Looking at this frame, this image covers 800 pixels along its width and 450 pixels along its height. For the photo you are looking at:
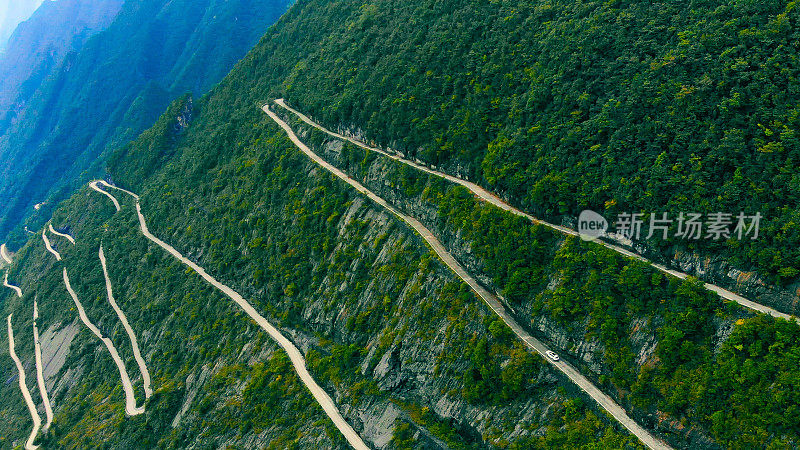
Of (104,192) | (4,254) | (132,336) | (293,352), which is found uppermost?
(4,254)

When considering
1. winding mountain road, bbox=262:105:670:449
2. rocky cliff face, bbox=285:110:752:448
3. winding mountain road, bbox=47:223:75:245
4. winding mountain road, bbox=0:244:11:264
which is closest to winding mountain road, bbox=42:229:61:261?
winding mountain road, bbox=47:223:75:245

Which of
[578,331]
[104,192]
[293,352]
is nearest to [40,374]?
[104,192]

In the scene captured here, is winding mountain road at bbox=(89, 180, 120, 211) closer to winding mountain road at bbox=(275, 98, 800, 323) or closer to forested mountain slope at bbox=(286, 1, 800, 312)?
winding mountain road at bbox=(275, 98, 800, 323)

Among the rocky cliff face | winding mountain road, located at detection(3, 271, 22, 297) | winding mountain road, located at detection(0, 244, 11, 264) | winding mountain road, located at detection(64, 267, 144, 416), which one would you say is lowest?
the rocky cliff face

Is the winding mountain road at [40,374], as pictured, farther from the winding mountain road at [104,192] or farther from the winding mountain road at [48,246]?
the winding mountain road at [104,192]

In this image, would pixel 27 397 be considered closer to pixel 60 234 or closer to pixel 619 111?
pixel 60 234

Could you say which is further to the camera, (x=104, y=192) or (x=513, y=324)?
(x=104, y=192)
